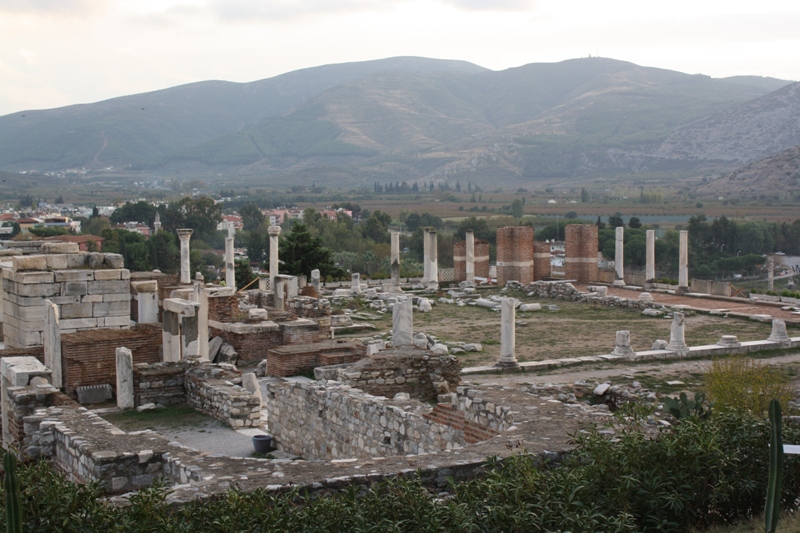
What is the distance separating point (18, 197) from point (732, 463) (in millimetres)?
192577

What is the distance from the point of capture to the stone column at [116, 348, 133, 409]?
13984 millimetres

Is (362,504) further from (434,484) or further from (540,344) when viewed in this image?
(540,344)

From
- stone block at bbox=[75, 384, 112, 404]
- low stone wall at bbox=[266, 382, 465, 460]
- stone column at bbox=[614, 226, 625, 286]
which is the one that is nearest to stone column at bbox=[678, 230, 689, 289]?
stone column at bbox=[614, 226, 625, 286]

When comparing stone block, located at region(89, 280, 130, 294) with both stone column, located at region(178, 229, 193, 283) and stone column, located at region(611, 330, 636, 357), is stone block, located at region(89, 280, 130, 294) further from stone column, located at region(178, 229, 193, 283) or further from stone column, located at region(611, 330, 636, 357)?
stone column, located at region(178, 229, 193, 283)

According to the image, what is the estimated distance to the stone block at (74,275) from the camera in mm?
16578

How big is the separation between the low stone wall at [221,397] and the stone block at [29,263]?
15.7 ft

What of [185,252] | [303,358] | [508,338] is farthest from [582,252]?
→ [303,358]

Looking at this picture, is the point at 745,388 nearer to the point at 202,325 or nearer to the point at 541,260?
the point at 202,325

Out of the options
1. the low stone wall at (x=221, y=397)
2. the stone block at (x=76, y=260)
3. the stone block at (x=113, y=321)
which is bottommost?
the low stone wall at (x=221, y=397)

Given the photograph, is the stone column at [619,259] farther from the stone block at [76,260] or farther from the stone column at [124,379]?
the stone column at [124,379]

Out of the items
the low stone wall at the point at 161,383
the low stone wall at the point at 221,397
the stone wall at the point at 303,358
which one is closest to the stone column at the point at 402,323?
the stone wall at the point at 303,358

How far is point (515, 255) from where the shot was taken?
39.0 m

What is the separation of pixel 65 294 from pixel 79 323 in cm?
58

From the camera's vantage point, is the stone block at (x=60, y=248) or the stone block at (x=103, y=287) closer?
the stone block at (x=103, y=287)
